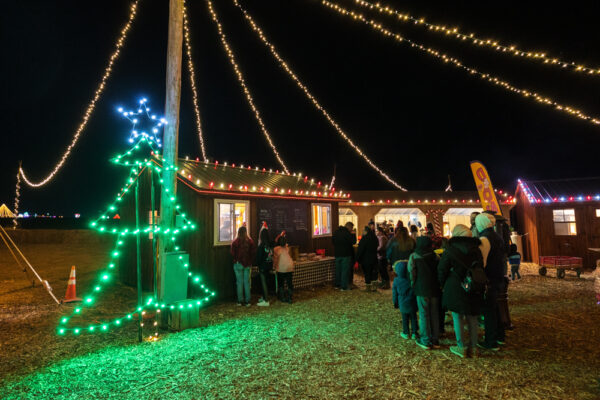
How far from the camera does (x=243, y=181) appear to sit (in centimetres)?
955

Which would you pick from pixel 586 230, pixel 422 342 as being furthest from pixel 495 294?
pixel 586 230

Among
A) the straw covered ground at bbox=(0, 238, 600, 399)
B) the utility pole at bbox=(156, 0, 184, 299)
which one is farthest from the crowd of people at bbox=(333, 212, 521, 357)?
the utility pole at bbox=(156, 0, 184, 299)

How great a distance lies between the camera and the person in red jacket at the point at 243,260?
7379 mm

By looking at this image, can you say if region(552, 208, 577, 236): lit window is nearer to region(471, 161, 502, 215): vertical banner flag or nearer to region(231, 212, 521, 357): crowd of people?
region(471, 161, 502, 215): vertical banner flag

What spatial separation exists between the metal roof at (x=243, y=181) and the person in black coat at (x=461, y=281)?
→ 5263 mm

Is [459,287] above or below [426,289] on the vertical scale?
above

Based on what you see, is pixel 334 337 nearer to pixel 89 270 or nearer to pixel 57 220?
pixel 89 270

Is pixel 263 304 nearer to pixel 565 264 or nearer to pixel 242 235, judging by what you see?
pixel 242 235

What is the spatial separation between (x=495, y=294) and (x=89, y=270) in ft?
44.6

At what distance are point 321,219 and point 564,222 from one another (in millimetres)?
9100

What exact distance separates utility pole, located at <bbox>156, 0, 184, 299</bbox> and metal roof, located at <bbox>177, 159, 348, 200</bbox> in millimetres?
1630

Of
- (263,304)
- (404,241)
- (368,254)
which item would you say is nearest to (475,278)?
(404,241)

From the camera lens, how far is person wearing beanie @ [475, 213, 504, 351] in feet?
15.2

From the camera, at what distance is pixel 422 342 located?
15.7ft
